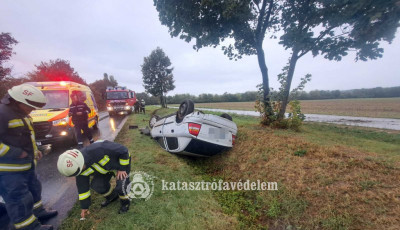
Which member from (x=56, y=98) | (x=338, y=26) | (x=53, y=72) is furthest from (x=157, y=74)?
(x=338, y=26)

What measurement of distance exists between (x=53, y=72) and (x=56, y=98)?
71.9 ft

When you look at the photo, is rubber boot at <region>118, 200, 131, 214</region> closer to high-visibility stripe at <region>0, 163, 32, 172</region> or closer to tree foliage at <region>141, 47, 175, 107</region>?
high-visibility stripe at <region>0, 163, 32, 172</region>

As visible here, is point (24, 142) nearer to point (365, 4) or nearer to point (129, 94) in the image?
point (365, 4)

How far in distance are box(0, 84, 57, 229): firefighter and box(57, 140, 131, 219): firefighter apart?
602 millimetres

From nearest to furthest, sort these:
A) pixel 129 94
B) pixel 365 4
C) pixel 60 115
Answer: pixel 365 4
pixel 60 115
pixel 129 94

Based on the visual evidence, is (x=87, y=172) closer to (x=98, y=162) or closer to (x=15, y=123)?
(x=98, y=162)

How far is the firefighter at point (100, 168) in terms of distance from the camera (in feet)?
7.60

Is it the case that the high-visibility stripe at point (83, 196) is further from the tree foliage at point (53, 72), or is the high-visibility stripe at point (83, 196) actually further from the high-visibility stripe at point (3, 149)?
the tree foliage at point (53, 72)

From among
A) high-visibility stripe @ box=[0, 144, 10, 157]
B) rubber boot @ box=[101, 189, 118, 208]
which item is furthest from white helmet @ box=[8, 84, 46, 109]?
rubber boot @ box=[101, 189, 118, 208]

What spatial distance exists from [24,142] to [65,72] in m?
27.6

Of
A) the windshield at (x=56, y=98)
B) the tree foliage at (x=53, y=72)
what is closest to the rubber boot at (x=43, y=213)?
the windshield at (x=56, y=98)

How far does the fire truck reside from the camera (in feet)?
54.1

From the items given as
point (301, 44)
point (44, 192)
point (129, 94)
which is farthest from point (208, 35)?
point (129, 94)

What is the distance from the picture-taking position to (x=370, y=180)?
2811 millimetres
